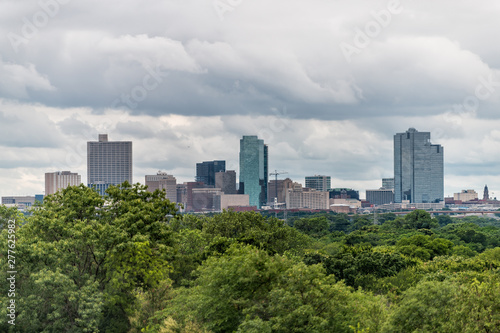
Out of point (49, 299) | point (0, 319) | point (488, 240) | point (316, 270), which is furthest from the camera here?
point (488, 240)

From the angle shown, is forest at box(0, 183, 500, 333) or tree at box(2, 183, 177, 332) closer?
forest at box(0, 183, 500, 333)

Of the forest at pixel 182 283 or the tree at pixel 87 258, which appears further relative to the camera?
the tree at pixel 87 258

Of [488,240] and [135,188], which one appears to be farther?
[488,240]

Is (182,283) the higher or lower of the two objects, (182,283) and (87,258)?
the lower

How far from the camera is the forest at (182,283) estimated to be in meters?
33.3

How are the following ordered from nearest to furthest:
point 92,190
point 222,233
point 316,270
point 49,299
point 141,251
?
point 316,270 < point 49,299 < point 141,251 < point 92,190 < point 222,233

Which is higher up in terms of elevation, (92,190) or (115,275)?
(92,190)

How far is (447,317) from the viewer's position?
3106 cm

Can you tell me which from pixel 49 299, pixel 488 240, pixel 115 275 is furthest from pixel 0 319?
pixel 488 240

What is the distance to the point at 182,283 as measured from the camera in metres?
56.2

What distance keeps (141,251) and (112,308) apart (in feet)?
15.9

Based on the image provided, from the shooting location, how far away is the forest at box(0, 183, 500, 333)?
109ft

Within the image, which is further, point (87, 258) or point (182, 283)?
point (182, 283)

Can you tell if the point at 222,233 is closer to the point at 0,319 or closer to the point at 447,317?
the point at 0,319
